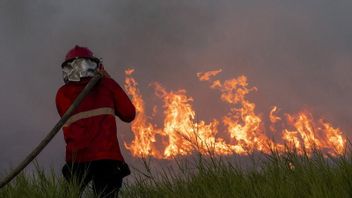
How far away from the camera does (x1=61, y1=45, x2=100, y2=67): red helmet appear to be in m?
6.40

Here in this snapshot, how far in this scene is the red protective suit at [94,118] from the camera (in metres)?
6.18

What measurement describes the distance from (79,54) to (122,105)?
711mm

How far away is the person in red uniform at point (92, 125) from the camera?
6176mm

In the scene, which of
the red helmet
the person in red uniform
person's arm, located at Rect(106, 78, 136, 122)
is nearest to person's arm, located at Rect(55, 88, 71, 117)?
the person in red uniform

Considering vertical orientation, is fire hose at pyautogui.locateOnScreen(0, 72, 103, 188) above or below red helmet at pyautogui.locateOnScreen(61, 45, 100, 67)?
below

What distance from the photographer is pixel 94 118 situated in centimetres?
625

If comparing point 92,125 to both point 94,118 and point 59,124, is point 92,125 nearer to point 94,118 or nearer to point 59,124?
point 94,118

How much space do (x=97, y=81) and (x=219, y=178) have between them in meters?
1.60

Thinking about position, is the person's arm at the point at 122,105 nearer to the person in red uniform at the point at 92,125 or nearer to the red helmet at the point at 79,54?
the person in red uniform at the point at 92,125

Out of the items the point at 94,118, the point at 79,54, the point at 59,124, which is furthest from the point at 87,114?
the point at 79,54

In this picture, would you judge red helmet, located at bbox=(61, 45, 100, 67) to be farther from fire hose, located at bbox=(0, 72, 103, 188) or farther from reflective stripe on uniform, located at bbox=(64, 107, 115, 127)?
reflective stripe on uniform, located at bbox=(64, 107, 115, 127)

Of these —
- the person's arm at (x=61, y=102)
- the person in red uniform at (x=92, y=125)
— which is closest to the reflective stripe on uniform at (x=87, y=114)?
the person in red uniform at (x=92, y=125)

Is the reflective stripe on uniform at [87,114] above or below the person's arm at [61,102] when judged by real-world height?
below

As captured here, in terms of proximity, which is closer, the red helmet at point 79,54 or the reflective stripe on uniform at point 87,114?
the reflective stripe on uniform at point 87,114
